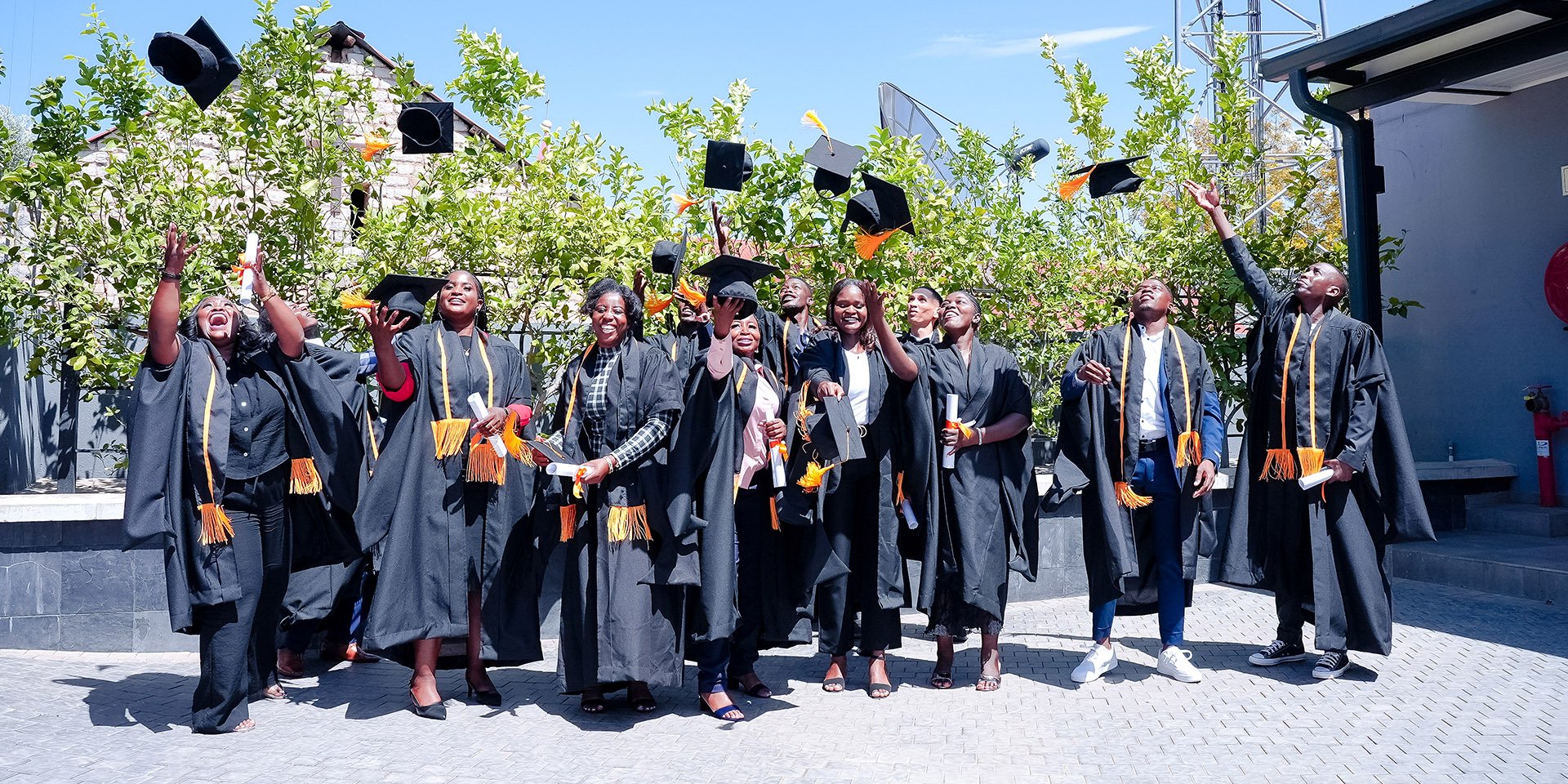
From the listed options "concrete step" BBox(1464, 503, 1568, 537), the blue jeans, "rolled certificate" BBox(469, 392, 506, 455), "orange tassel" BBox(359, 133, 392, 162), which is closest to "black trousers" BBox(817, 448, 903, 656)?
the blue jeans

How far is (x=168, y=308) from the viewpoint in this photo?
471cm

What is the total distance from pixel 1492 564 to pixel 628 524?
573cm

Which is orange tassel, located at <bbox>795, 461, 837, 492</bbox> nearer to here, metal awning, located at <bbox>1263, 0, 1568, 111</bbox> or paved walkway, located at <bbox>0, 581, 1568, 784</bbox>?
paved walkway, located at <bbox>0, 581, 1568, 784</bbox>

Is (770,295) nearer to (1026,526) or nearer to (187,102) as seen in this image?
(1026,526)

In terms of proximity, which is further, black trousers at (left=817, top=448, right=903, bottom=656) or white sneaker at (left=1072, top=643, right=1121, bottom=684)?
white sneaker at (left=1072, top=643, right=1121, bottom=684)

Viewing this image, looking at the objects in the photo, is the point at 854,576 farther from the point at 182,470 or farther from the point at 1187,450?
the point at 182,470

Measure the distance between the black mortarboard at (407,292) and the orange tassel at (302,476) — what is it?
735mm

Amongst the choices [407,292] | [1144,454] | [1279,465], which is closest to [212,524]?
[407,292]

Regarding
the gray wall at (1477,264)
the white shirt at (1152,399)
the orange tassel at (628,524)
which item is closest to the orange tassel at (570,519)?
the orange tassel at (628,524)

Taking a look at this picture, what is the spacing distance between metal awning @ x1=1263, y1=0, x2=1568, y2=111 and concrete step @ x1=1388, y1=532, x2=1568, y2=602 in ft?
10.1

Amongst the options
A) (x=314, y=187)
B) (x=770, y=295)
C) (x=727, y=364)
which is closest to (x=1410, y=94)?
(x=770, y=295)

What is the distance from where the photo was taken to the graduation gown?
5.83 metres

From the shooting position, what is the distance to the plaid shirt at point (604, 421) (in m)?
5.12

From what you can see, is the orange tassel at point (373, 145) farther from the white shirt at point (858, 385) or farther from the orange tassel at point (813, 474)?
the orange tassel at point (813, 474)
